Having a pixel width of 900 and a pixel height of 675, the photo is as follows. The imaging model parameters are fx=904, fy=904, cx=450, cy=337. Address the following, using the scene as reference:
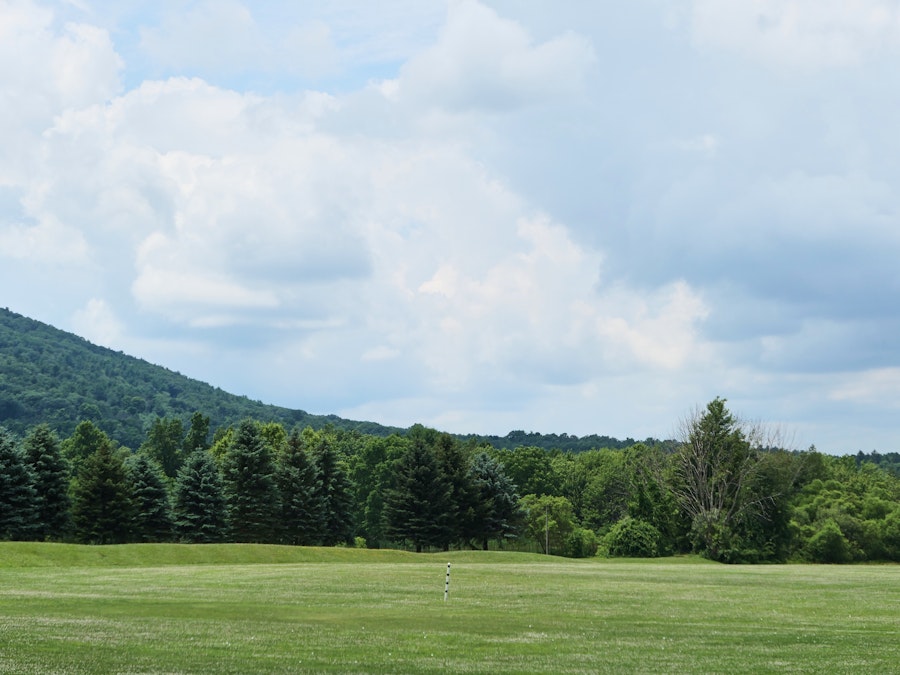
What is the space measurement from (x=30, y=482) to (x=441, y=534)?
1599 inches

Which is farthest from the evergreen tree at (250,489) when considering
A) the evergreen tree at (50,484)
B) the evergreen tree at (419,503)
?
the evergreen tree at (50,484)

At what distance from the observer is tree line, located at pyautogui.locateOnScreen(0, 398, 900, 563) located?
7850cm

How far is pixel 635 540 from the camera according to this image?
92562 mm

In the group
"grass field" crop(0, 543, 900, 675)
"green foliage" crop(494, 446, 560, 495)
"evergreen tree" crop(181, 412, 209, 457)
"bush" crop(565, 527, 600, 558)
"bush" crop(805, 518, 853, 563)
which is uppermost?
"evergreen tree" crop(181, 412, 209, 457)

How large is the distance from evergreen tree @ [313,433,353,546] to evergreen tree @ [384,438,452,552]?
6.49 metres

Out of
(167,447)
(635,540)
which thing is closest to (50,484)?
(635,540)

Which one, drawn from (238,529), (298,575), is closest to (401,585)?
(298,575)

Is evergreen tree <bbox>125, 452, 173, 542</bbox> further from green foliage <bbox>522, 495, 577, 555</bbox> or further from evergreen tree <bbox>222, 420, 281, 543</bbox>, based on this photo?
green foliage <bbox>522, 495, 577, 555</bbox>

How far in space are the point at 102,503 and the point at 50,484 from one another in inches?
182

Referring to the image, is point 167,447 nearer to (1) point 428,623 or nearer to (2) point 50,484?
(2) point 50,484

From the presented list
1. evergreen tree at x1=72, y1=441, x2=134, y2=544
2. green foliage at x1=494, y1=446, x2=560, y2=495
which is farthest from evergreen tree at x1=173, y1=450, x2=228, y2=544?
green foliage at x1=494, y1=446, x2=560, y2=495

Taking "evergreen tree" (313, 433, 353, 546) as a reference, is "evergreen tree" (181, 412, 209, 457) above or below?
above

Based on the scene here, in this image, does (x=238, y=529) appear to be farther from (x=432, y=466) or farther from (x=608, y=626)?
(x=608, y=626)

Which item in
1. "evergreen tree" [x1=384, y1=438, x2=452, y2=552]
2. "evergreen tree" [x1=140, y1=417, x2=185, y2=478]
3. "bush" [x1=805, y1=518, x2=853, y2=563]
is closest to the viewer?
"evergreen tree" [x1=384, y1=438, x2=452, y2=552]
